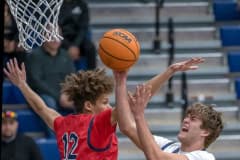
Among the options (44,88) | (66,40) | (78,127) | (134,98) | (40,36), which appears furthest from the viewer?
(66,40)

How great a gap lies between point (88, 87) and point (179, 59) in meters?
4.80

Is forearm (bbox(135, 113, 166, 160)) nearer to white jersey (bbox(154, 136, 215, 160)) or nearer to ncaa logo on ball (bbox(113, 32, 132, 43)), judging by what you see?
white jersey (bbox(154, 136, 215, 160))

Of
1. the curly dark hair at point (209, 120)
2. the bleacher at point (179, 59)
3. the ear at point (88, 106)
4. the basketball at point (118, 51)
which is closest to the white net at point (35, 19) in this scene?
the ear at point (88, 106)

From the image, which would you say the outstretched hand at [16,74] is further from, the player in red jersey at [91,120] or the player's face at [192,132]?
the player's face at [192,132]

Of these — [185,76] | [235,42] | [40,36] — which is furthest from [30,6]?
[235,42]

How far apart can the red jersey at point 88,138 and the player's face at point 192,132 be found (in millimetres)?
414

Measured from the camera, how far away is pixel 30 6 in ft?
20.7

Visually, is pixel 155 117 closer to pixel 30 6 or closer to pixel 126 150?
pixel 126 150

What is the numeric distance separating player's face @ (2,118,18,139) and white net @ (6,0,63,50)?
2.21 m

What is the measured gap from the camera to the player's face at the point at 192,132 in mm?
5410

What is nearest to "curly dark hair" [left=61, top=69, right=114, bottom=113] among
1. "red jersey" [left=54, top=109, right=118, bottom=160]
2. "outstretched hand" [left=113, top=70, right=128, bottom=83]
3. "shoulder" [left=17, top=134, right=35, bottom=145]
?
"red jersey" [left=54, top=109, right=118, bottom=160]

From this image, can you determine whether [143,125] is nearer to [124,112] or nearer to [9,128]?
[124,112]

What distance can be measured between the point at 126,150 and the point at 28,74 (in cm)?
125

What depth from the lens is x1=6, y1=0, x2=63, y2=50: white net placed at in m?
6.18
